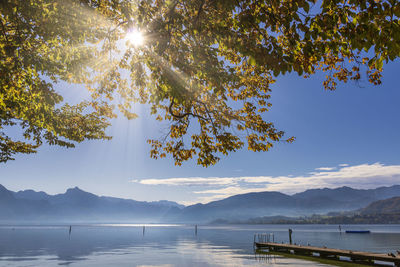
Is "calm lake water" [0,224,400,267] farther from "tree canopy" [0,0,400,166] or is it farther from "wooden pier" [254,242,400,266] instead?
"tree canopy" [0,0,400,166]

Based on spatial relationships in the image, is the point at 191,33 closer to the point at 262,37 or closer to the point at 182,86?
the point at 182,86

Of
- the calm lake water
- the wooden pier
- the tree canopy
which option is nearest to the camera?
the tree canopy

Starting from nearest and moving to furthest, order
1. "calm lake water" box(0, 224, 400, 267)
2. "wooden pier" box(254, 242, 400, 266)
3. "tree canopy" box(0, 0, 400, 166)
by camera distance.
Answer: "tree canopy" box(0, 0, 400, 166), "wooden pier" box(254, 242, 400, 266), "calm lake water" box(0, 224, 400, 267)

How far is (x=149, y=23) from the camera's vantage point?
29.2 ft

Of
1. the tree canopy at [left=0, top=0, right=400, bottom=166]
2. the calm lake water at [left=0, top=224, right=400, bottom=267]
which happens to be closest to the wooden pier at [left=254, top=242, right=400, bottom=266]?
the calm lake water at [left=0, top=224, right=400, bottom=267]

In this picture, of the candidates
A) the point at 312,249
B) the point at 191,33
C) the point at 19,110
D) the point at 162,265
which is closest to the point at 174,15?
the point at 191,33

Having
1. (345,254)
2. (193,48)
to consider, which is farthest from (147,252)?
(193,48)

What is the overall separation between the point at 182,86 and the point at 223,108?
272 centimetres

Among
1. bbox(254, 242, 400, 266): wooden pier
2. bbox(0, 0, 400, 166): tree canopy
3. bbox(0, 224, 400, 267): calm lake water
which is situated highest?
bbox(0, 0, 400, 166): tree canopy

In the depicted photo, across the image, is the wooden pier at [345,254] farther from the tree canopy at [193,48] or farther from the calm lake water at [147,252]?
the tree canopy at [193,48]

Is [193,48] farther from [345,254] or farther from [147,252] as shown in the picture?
[147,252]

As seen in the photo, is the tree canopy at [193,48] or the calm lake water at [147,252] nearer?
the tree canopy at [193,48]

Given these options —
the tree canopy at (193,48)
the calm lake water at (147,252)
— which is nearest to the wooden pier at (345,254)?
the calm lake water at (147,252)

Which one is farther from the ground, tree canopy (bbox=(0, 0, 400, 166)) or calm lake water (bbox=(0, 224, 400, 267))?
tree canopy (bbox=(0, 0, 400, 166))
